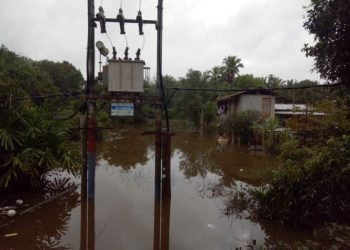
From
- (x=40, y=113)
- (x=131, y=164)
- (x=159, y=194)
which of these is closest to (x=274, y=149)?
(x=131, y=164)

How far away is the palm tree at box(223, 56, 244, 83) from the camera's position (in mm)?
41938

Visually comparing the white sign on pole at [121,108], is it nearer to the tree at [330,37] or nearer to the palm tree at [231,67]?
the tree at [330,37]

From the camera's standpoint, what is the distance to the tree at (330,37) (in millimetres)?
3941

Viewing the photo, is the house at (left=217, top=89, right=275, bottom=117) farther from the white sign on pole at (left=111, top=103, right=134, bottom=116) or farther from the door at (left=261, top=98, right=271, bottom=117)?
the white sign on pole at (left=111, top=103, right=134, bottom=116)

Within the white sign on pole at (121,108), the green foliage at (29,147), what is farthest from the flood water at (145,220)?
the white sign on pole at (121,108)

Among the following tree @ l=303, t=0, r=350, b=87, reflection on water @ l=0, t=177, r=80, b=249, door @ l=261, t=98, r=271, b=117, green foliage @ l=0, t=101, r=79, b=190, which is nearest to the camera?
tree @ l=303, t=0, r=350, b=87

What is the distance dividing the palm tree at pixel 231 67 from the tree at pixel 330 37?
37915mm

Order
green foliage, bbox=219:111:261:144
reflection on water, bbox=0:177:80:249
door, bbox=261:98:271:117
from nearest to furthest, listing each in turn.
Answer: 1. reflection on water, bbox=0:177:80:249
2. green foliage, bbox=219:111:261:144
3. door, bbox=261:98:271:117

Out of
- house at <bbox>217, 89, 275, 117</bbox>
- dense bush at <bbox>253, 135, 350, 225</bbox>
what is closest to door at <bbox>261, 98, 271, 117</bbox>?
house at <bbox>217, 89, 275, 117</bbox>

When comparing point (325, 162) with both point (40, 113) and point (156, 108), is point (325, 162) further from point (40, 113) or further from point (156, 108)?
point (40, 113)

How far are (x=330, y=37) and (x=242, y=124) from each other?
605 inches

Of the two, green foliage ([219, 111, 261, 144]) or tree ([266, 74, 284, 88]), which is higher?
tree ([266, 74, 284, 88])

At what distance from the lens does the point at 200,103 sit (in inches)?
1248

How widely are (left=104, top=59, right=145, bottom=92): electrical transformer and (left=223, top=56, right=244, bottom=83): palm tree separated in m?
36.3
